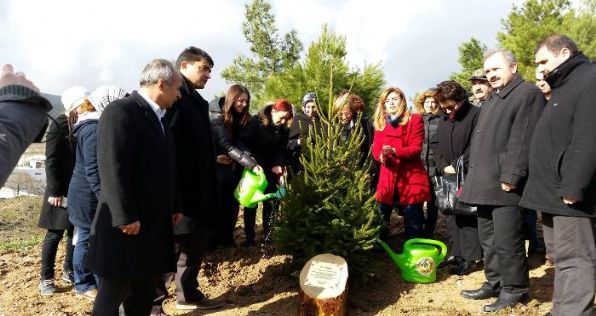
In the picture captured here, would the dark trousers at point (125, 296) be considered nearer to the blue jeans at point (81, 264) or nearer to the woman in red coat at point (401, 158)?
the blue jeans at point (81, 264)

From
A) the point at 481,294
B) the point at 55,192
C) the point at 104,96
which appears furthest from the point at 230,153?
the point at 481,294

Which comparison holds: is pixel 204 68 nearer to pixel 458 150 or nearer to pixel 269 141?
pixel 269 141

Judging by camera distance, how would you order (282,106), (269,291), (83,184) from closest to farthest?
(83,184)
(269,291)
(282,106)

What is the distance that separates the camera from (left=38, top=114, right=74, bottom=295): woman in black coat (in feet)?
14.7

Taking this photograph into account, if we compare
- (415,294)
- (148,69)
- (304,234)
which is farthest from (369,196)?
(148,69)

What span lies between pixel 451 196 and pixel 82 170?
Result: 349 centimetres

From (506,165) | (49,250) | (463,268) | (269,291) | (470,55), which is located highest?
(470,55)

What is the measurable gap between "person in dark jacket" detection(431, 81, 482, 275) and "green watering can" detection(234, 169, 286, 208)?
1.79 meters

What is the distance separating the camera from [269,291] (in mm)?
4578

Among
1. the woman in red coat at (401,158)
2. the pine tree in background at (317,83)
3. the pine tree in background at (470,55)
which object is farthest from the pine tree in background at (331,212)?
the pine tree in background at (470,55)

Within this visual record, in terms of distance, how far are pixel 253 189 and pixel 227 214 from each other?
0.98m

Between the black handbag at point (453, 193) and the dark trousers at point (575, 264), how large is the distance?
1.30 meters

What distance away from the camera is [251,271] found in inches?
198

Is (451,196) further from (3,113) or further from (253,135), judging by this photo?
(3,113)
